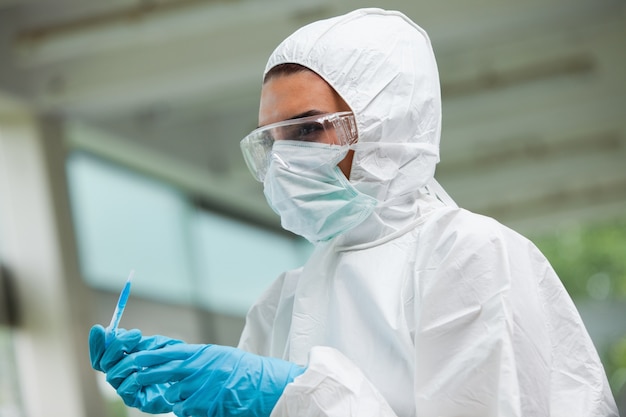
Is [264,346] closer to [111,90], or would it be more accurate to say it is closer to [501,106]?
[111,90]

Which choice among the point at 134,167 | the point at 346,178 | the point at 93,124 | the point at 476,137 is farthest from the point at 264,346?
the point at 476,137

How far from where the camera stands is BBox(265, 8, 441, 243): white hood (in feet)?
5.75

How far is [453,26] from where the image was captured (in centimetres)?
581

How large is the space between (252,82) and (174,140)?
1.65 metres

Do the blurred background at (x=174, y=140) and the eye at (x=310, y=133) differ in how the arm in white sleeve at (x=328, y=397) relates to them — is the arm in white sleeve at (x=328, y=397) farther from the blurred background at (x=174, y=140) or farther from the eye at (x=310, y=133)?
the blurred background at (x=174, y=140)

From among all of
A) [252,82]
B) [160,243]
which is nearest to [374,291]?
[252,82]


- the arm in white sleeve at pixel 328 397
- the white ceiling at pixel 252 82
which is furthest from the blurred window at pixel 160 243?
the arm in white sleeve at pixel 328 397

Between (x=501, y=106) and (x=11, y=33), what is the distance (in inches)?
165

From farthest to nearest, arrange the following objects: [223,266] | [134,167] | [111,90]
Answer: [223,266] < [134,167] < [111,90]

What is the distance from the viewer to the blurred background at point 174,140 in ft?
19.0

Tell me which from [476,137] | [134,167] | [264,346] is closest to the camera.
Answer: [264,346]

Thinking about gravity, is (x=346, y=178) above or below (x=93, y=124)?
above

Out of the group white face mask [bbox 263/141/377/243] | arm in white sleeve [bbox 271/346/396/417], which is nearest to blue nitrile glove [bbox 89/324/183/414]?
arm in white sleeve [bbox 271/346/396/417]

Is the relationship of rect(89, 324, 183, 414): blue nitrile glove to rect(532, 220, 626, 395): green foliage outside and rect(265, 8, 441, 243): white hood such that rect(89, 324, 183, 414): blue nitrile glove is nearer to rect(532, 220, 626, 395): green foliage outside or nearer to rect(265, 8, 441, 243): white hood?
rect(265, 8, 441, 243): white hood
